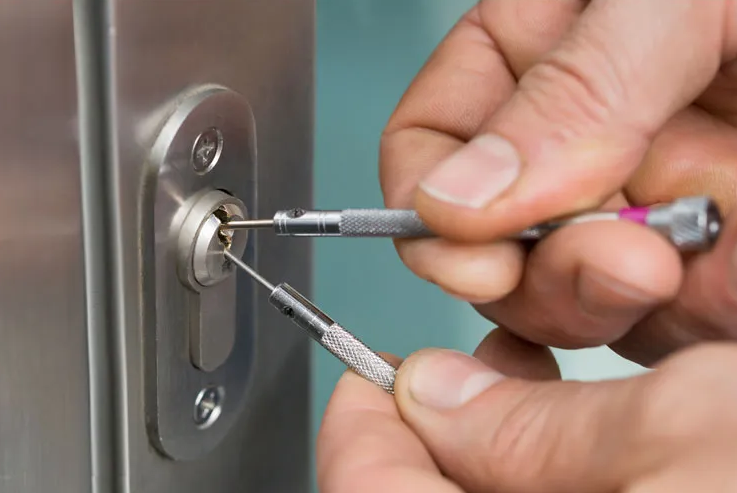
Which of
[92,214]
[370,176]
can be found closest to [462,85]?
[370,176]

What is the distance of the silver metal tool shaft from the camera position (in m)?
0.29

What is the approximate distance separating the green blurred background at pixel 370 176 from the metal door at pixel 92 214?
0.16 metres

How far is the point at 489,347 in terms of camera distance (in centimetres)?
34

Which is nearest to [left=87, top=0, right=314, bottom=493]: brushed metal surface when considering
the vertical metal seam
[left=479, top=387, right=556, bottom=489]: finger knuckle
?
the vertical metal seam

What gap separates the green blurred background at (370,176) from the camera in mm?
441

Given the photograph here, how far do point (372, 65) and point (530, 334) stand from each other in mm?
205

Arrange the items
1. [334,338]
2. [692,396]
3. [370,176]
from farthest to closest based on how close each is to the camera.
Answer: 1. [370,176]
2. [334,338]
3. [692,396]

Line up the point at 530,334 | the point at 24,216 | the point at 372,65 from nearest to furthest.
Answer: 1. the point at 24,216
2. the point at 530,334
3. the point at 372,65

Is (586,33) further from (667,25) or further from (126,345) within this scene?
(126,345)

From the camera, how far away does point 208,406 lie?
0.28 metres

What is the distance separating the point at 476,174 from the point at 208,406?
132 mm

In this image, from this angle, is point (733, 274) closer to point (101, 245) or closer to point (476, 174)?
point (476, 174)

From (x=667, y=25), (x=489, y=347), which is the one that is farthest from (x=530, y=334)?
(x=667, y=25)

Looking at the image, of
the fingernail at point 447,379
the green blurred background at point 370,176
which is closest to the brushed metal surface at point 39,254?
the fingernail at point 447,379
